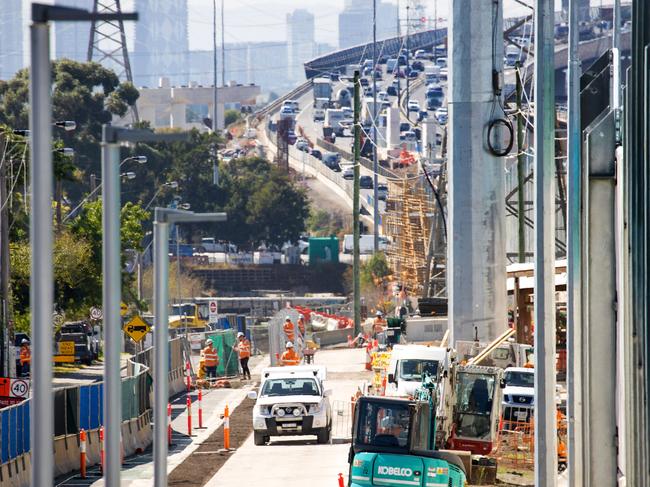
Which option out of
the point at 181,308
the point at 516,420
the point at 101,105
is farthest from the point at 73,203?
the point at 516,420

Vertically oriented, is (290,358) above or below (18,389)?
below

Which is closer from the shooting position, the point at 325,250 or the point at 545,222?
the point at 545,222

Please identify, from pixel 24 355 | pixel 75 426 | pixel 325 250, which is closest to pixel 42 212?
pixel 75 426

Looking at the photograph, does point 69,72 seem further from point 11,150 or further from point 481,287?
Answer: point 481,287

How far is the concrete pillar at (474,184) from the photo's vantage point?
4394cm

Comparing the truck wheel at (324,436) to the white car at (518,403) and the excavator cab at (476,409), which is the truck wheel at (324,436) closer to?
the excavator cab at (476,409)

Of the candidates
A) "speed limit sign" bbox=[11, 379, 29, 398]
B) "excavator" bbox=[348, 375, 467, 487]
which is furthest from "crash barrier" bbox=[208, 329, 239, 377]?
"excavator" bbox=[348, 375, 467, 487]

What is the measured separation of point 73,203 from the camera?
130250mm

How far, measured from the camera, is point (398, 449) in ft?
80.0

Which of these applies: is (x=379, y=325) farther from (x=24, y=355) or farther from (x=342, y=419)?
(x=342, y=419)

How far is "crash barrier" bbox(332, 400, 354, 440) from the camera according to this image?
118 ft

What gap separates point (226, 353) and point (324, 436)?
21762 millimetres

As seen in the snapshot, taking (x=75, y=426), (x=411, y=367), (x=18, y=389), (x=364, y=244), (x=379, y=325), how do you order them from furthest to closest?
1. (x=364, y=244)
2. (x=379, y=325)
3. (x=411, y=367)
4. (x=18, y=389)
5. (x=75, y=426)

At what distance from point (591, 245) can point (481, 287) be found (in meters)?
22.9
